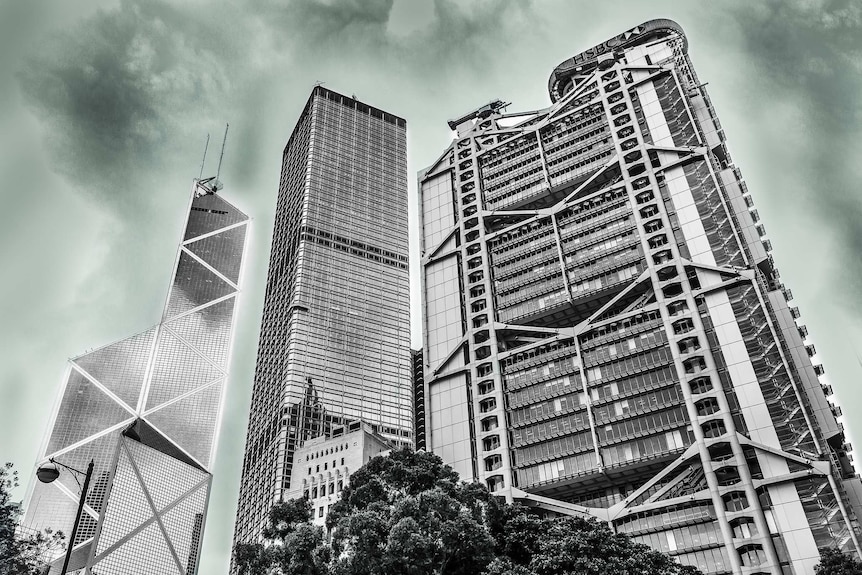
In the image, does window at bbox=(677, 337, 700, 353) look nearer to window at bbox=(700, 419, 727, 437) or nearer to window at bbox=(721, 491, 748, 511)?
window at bbox=(700, 419, 727, 437)

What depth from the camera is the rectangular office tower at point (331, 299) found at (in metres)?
129

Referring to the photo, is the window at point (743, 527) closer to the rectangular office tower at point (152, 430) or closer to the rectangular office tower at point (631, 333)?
the rectangular office tower at point (631, 333)

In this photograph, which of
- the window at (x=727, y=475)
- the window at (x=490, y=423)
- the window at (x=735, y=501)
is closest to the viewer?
the window at (x=735, y=501)

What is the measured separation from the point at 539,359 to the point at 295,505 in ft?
165

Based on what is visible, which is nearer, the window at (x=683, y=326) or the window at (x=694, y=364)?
the window at (x=694, y=364)

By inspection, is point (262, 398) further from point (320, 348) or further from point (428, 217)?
point (428, 217)

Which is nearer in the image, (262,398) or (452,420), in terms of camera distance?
(452,420)

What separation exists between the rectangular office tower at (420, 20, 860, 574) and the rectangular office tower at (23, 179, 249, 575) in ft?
150

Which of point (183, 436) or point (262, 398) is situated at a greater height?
point (262, 398)

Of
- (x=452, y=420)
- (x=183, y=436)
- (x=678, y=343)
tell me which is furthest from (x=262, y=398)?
(x=678, y=343)

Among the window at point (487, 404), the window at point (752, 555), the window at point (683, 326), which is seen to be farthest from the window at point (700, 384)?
the window at point (487, 404)

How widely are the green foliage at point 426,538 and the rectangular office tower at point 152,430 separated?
78.9m

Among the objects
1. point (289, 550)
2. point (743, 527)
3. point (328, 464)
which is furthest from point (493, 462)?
point (289, 550)

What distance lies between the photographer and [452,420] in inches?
3246
